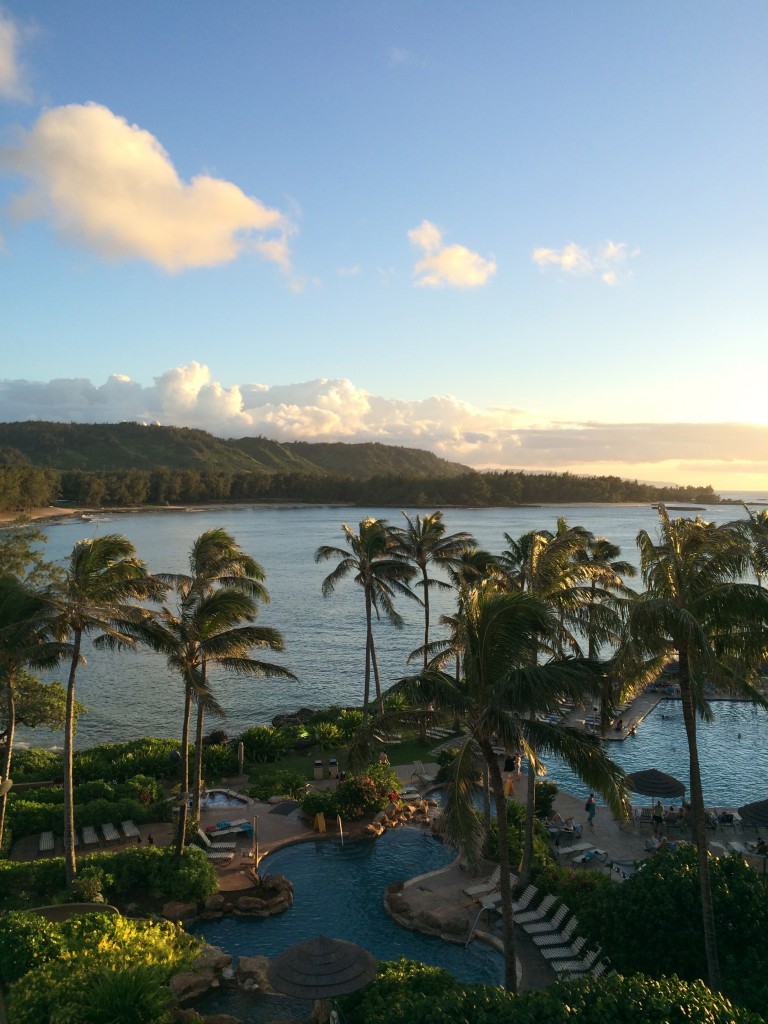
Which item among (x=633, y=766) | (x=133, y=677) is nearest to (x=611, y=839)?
(x=633, y=766)

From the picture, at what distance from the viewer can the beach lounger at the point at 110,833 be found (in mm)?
23484

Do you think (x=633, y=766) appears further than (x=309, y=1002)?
Yes

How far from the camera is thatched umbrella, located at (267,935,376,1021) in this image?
41.9ft

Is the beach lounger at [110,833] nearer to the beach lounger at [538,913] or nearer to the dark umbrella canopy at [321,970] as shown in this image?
the dark umbrella canopy at [321,970]

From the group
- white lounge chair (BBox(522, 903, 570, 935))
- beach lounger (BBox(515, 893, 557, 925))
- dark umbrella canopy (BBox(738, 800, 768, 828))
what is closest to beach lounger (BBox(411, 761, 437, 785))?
beach lounger (BBox(515, 893, 557, 925))

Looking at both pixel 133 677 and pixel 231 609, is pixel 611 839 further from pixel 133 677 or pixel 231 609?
pixel 133 677

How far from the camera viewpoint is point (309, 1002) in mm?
15445

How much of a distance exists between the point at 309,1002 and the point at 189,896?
5.25m

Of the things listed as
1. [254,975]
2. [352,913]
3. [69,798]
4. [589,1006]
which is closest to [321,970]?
[254,975]

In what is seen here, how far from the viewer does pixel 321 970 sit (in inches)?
513

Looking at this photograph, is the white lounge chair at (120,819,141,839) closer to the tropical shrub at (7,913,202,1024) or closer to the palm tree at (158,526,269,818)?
the palm tree at (158,526,269,818)

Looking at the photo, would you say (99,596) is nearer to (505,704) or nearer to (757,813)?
(505,704)

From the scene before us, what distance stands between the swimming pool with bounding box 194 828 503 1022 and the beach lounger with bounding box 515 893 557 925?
1218mm

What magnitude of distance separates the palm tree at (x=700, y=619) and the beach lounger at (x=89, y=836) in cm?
1823
